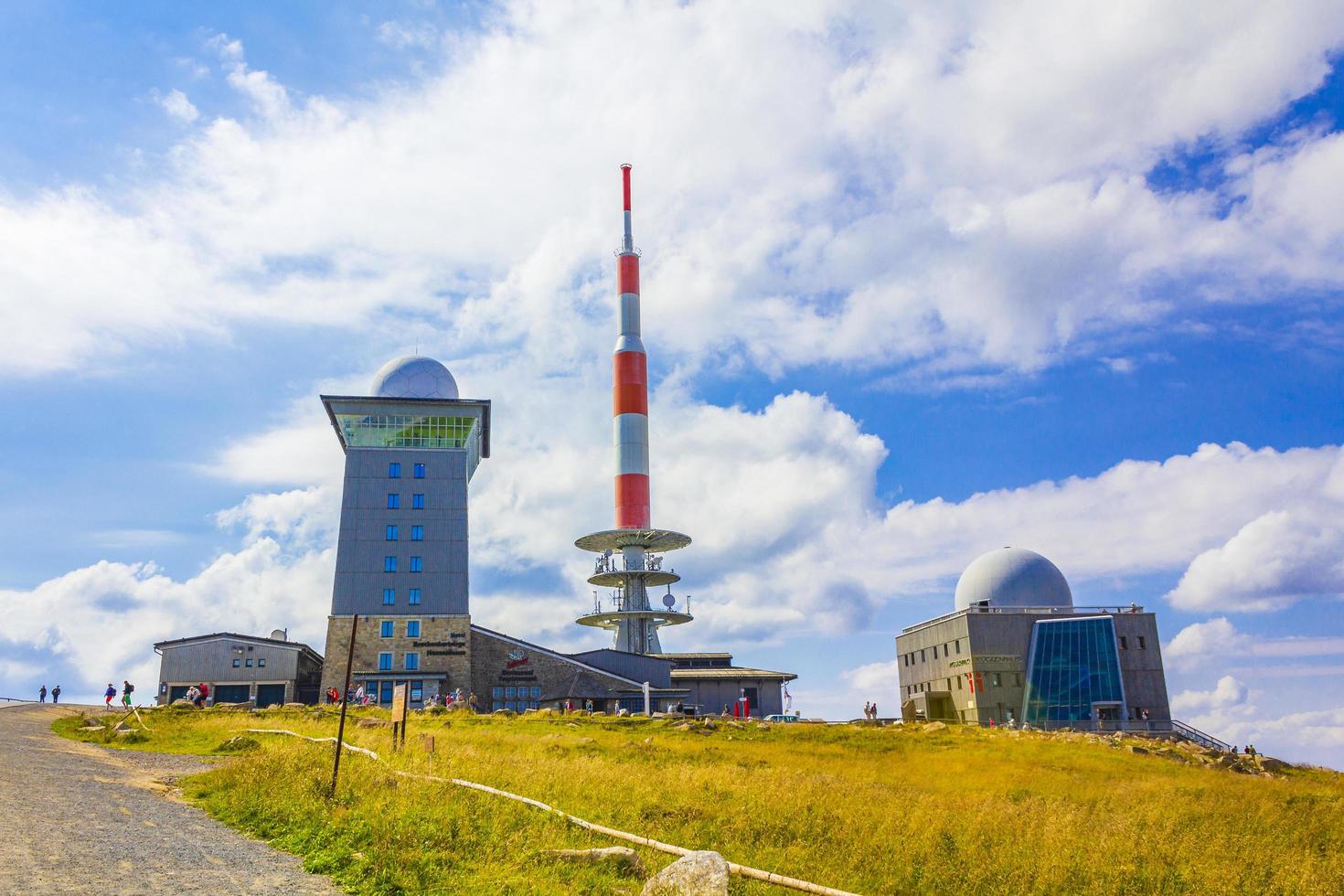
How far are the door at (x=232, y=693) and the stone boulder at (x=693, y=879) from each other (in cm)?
6032

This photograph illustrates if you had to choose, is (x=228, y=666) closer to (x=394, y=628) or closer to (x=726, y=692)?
(x=394, y=628)

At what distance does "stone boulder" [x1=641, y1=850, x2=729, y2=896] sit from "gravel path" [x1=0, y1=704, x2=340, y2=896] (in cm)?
408

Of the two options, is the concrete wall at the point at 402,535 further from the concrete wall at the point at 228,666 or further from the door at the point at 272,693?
the door at the point at 272,693

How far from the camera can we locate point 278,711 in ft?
143

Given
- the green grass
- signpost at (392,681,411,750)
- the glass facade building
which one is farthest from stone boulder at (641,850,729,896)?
the glass facade building

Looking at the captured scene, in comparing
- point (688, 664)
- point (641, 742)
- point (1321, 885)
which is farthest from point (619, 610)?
point (1321, 885)

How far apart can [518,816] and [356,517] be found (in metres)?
57.6

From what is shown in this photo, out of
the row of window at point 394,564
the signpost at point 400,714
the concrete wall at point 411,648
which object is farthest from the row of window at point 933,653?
the signpost at point 400,714

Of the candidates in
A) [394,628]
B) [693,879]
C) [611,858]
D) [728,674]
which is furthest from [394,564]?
[693,879]

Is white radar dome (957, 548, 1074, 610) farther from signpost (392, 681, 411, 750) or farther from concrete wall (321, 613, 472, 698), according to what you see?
signpost (392, 681, 411, 750)

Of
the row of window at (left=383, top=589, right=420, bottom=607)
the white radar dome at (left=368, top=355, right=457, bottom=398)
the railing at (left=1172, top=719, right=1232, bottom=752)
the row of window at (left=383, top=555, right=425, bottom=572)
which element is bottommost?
the railing at (left=1172, top=719, right=1232, bottom=752)

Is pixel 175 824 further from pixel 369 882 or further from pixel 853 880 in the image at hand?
pixel 853 880

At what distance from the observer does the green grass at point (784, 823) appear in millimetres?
13953

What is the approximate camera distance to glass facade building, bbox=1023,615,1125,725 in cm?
5981
